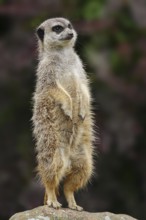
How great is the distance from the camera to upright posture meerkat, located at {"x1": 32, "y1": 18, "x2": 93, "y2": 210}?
825cm

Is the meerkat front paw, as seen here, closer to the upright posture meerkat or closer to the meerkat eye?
the upright posture meerkat

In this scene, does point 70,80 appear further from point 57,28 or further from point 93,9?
point 93,9

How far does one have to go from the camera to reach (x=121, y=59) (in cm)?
1183

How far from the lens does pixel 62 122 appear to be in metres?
8.30

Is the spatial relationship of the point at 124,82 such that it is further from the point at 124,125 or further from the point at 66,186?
the point at 66,186

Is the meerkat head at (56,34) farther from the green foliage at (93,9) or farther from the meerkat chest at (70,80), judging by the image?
the green foliage at (93,9)

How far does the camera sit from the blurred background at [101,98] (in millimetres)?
11367

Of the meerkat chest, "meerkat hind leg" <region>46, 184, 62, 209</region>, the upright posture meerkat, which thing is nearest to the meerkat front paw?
the upright posture meerkat

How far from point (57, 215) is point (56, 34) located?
1417 millimetres

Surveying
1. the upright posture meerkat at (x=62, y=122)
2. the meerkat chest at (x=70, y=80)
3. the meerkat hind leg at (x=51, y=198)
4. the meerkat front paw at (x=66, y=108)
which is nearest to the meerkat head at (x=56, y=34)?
the upright posture meerkat at (x=62, y=122)

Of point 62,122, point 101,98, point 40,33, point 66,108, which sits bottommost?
point 101,98

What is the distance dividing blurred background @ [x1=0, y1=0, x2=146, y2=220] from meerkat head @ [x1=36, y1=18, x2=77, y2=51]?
2.57m

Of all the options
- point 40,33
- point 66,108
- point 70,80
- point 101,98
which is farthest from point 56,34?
point 101,98

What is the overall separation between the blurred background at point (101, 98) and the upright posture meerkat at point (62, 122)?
271cm
